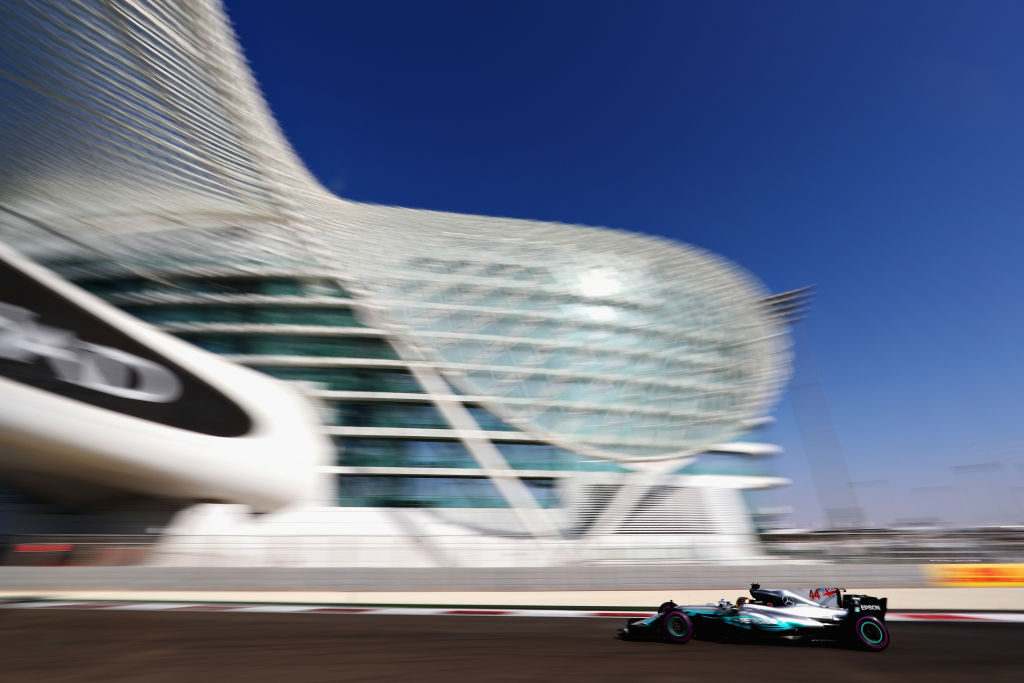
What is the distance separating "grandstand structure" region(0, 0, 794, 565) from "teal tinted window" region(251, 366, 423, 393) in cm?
9

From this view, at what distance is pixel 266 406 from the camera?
53.1 ft

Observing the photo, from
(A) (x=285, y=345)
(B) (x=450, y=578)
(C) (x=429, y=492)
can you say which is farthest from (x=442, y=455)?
(B) (x=450, y=578)

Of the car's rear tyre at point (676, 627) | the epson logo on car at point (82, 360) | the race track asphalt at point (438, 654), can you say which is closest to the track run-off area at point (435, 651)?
the race track asphalt at point (438, 654)

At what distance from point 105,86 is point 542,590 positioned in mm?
13879

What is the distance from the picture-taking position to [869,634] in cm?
635

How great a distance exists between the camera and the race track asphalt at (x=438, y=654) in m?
5.11

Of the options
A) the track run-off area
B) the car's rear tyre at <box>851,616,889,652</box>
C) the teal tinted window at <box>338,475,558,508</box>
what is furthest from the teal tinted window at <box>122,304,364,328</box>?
the car's rear tyre at <box>851,616,889,652</box>

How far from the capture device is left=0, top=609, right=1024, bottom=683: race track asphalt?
511 centimetres

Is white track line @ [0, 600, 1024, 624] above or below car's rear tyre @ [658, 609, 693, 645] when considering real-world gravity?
below

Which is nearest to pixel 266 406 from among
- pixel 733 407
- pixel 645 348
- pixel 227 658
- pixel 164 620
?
pixel 164 620

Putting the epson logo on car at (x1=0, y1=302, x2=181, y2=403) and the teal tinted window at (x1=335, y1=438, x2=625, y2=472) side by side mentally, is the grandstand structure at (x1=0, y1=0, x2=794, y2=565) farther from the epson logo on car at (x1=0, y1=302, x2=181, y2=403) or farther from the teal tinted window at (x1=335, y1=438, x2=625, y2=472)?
the epson logo on car at (x1=0, y1=302, x2=181, y2=403)

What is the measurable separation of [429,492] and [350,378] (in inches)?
214

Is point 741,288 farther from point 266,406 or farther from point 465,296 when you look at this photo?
point 266,406

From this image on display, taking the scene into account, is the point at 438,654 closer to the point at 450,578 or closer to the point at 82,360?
the point at 450,578
